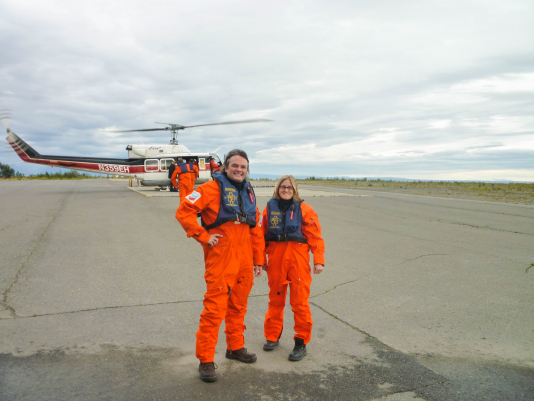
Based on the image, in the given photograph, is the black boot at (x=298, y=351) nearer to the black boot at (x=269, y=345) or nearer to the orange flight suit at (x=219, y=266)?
the black boot at (x=269, y=345)

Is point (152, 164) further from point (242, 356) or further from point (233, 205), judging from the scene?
point (242, 356)

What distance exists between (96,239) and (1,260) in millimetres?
2054

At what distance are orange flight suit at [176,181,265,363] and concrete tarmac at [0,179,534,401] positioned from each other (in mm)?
327

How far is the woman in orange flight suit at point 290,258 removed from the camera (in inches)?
144

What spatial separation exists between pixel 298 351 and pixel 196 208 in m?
1.64

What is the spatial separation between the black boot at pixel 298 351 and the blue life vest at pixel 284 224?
957 mm

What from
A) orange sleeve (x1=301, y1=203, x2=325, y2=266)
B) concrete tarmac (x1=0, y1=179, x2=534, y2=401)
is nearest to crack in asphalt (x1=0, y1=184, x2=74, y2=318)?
concrete tarmac (x1=0, y1=179, x2=534, y2=401)

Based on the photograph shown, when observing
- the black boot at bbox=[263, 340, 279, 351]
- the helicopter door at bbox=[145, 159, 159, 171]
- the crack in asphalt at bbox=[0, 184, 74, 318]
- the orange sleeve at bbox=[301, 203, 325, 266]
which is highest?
the helicopter door at bbox=[145, 159, 159, 171]

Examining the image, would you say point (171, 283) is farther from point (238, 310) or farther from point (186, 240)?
point (186, 240)

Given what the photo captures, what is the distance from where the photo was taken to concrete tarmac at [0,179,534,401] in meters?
3.02

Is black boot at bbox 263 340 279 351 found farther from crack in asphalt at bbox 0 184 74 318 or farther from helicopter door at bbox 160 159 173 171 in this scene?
helicopter door at bbox 160 159 173 171

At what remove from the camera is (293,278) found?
3693 millimetres

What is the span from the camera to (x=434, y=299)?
5.16 m

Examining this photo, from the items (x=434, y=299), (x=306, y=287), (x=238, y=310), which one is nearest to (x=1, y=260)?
(x=238, y=310)
